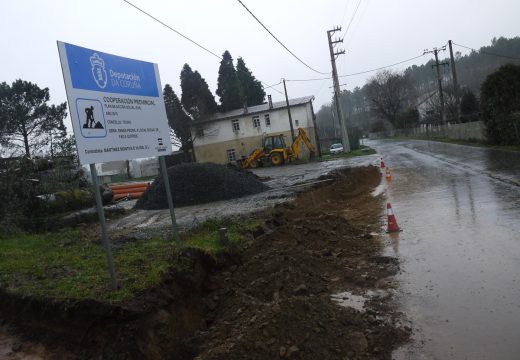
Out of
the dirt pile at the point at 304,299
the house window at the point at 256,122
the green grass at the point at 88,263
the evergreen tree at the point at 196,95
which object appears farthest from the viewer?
the evergreen tree at the point at 196,95

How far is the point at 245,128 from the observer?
5531 cm

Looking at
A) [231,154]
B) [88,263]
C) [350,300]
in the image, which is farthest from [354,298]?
[231,154]

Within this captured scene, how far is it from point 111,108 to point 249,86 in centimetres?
6383

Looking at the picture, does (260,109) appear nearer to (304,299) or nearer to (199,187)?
(199,187)

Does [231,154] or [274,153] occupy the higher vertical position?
[231,154]

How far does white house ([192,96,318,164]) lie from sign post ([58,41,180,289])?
45.4m

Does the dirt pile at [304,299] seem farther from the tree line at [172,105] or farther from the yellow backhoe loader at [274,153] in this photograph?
the yellow backhoe loader at [274,153]

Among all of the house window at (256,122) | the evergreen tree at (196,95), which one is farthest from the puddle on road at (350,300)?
the evergreen tree at (196,95)

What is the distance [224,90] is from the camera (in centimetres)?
6519

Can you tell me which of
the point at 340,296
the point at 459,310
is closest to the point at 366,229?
the point at 340,296

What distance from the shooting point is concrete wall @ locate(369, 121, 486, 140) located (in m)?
34.9

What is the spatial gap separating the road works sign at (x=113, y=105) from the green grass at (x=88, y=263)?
155cm

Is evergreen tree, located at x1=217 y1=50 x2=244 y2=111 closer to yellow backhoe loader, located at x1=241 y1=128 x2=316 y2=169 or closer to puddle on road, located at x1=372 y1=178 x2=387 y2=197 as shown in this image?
yellow backhoe loader, located at x1=241 y1=128 x2=316 y2=169

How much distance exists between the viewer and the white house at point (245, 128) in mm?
52938
